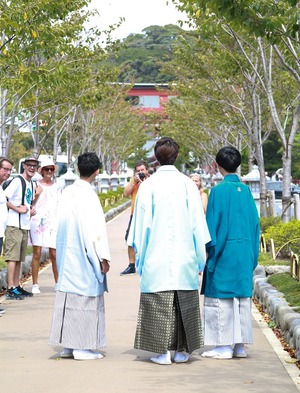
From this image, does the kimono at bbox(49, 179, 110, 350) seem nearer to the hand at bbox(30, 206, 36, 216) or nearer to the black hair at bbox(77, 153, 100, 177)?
the black hair at bbox(77, 153, 100, 177)

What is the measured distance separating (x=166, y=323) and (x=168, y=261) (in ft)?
1.63

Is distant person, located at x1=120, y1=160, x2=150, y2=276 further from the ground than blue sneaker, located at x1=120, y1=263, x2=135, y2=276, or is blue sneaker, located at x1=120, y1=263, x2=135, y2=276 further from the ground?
distant person, located at x1=120, y1=160, x2=150, y2=276

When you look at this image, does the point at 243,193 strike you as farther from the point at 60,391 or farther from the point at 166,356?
the point at 60,391

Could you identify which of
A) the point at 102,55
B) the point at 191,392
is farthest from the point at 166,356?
the point at 102,55

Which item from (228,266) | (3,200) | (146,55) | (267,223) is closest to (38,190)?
(3,200)

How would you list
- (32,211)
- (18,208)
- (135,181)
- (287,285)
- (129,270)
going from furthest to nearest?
(129,270)
(135,181)
(32,211)
(18,208)
(287,285)

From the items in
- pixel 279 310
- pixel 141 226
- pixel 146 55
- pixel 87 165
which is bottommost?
pixel 279 310

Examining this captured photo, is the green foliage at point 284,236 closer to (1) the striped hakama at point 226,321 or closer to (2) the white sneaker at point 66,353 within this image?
(1) the striped hakama at point 226,321

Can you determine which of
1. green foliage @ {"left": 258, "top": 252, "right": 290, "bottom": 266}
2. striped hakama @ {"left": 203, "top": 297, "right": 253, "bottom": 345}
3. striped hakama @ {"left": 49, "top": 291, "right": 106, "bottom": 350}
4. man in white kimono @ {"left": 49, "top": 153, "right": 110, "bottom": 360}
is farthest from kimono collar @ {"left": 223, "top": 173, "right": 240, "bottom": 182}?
green foliage @ {"left": 258, "top": 252, "right": 290, "bottom": 266}

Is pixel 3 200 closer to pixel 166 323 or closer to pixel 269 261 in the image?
pixel 166 323

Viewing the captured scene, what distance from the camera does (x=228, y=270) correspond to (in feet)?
26.8

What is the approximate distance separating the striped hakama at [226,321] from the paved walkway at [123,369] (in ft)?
0.61

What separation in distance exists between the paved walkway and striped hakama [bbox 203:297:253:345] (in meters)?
0.19

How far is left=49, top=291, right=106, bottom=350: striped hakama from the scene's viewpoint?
800 cm
